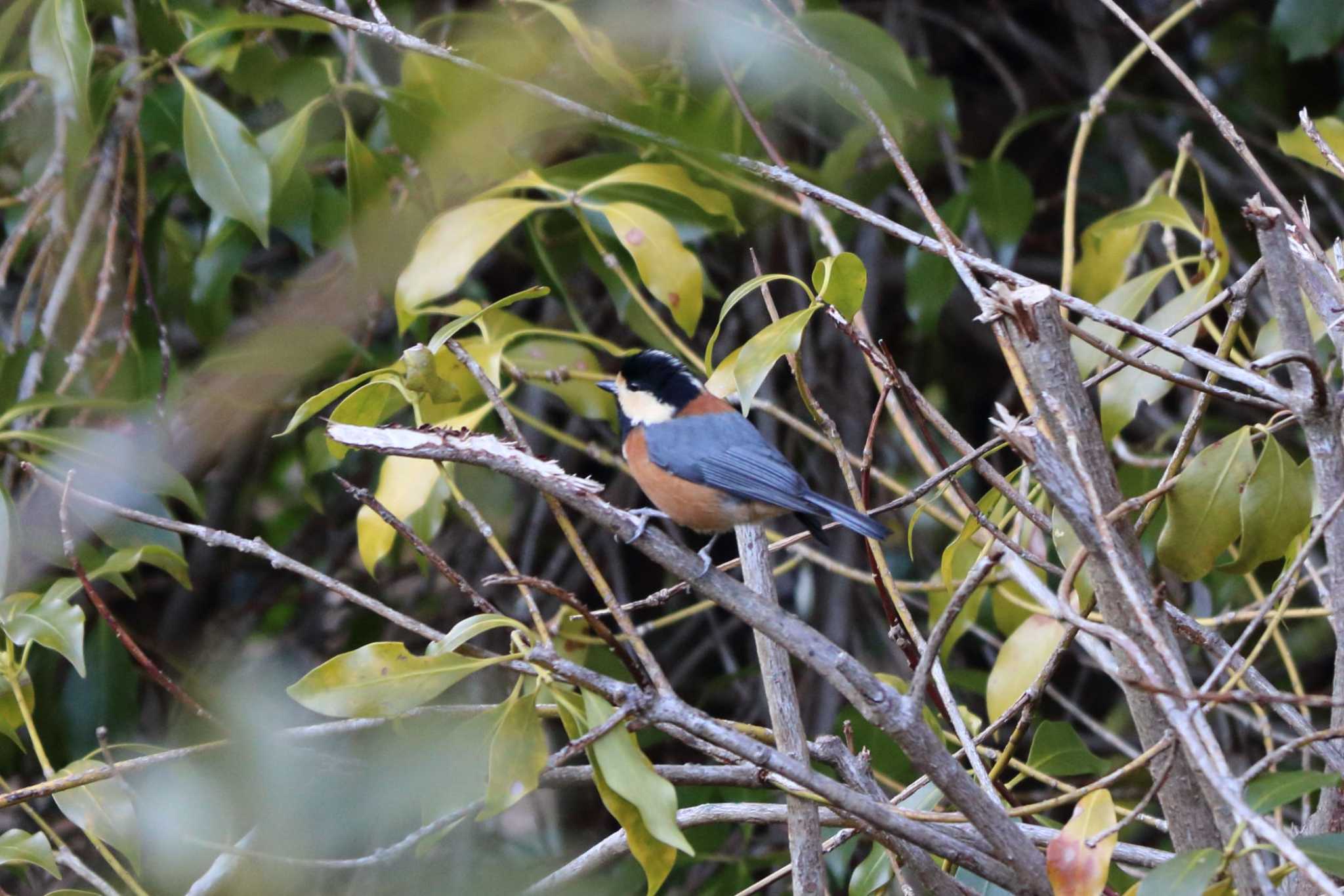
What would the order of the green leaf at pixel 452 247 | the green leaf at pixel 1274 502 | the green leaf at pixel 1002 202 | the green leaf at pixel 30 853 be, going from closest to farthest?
the green leaf at pixel 1274 502 → the green leaf at pixel 30 853 → the green leaf at pixel 452 247 → the green leaf at pixel 1002 202

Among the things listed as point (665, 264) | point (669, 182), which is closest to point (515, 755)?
point (665, 264)

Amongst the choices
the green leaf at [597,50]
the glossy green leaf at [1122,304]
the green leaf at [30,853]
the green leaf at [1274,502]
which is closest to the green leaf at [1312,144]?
the glossy green leaf at [1122,304]

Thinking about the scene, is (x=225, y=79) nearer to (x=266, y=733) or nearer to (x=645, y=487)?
(x=645, y=487)

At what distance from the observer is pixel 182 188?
10.6ft

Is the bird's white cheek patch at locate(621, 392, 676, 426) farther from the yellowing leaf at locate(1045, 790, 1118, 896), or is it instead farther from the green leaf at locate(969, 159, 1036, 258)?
the yellowing leaf at locate(1045, 790, 1118, 896)

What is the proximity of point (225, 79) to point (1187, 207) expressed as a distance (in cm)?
Answer: 279

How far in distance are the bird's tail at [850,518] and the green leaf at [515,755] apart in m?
0.62

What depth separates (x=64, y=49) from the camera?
2379 mm

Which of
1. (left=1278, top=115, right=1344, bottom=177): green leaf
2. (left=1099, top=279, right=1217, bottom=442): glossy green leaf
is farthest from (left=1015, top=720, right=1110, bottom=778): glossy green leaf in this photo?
(left=1278, top=115, right=1344, bottom=177): green leaf

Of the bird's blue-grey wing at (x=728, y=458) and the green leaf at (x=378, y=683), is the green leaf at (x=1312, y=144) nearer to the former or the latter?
the bird's blue-grey wing at (x=728, y=458)

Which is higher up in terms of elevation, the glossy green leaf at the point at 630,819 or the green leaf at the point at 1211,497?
the green leaf at the point at 1211,497

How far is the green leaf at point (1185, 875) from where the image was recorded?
1.25 metres

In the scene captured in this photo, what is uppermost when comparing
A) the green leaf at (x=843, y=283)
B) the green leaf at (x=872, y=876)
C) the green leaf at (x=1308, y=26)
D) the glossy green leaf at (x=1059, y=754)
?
the green leaf at (x=1308, y=26)

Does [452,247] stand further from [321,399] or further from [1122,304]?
[1122,304]
